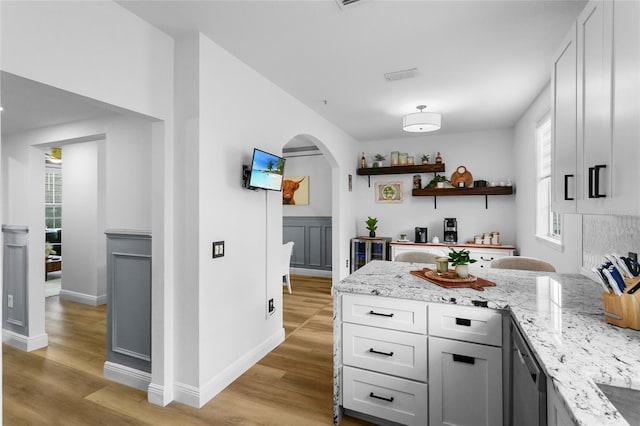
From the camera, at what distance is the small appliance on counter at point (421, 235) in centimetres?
528

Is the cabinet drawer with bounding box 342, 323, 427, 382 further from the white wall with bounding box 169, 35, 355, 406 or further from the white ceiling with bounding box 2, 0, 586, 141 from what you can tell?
the white ceiling with bounding box 2, 0, 586, 141

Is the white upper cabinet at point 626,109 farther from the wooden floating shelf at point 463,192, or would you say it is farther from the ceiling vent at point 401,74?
the wooden floating shelf at point 463,192

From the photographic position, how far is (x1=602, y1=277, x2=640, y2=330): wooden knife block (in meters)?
1.25

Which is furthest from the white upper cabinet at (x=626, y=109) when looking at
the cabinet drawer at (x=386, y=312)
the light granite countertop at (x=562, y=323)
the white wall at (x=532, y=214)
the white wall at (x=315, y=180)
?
the white wall at (x=315, y=180)

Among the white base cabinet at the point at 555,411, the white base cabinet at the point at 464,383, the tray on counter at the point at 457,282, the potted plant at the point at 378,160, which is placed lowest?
the white base cabinet at the point at 464,383

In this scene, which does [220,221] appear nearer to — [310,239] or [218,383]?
[218,383]

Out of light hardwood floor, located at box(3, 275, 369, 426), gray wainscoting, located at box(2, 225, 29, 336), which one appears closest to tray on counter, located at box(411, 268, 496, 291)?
light hardwood floor, located at box(3, 275, 369, 426)

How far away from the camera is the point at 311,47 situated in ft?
7.99

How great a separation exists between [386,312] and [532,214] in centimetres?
302

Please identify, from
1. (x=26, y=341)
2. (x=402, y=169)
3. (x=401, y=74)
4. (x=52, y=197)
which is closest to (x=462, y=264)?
(x=401, y=74)

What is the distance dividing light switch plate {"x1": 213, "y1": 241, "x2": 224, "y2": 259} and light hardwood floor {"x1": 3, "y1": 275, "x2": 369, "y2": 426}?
1.02 meters

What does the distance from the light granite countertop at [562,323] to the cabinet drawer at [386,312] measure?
46 millimetres

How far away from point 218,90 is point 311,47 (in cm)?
76

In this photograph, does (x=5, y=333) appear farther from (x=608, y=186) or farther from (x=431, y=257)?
(x=608, y=186)
